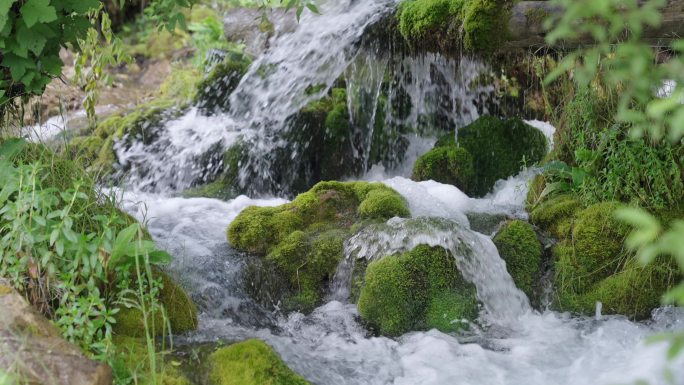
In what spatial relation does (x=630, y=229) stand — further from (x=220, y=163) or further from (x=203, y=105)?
(x=203, y=105)

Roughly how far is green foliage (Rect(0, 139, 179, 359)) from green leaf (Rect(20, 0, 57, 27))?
735mm

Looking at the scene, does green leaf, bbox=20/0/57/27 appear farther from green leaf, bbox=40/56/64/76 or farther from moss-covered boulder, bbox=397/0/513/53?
moss-covered boulder, bbox=397/0/513/53

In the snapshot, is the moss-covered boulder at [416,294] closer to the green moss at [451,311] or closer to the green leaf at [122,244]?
the green moss at [451,311]

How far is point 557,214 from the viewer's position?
4.89 metres

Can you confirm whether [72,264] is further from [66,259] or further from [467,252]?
[467,252]

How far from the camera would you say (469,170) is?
6.42 meters

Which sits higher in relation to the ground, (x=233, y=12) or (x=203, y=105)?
(x=233, y=12)

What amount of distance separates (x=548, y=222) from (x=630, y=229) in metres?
0.65

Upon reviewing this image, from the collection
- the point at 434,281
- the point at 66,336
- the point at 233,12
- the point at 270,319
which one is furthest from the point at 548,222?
the point at 233,12

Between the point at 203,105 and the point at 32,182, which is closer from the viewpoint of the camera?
the point at 32,182

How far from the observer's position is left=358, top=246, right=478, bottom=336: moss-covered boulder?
165 inches

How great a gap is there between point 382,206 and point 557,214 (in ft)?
4.21

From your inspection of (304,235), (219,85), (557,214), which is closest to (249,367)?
(304,235)

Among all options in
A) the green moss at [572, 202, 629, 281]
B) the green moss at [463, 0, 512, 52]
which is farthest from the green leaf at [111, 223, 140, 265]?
the green moss at [463, 0, 512, 52]
